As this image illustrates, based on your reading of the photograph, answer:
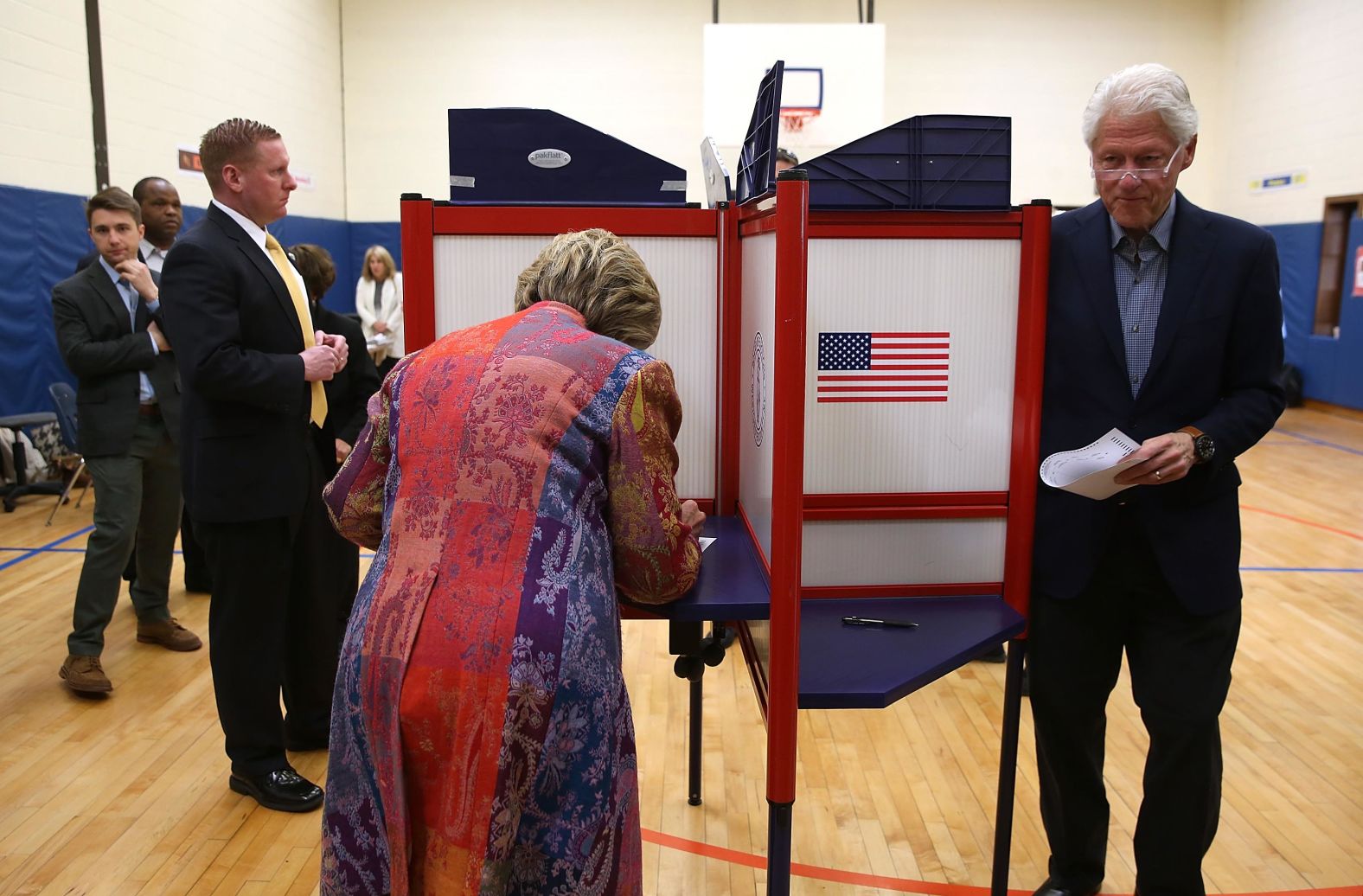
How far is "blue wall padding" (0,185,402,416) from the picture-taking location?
577 centimetres

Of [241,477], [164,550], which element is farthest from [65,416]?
[241,477]

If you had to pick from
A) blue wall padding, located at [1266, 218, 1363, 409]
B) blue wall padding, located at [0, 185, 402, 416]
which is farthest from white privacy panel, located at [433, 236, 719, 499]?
blue wall padding, located at [1266, 218, 1363, 409]

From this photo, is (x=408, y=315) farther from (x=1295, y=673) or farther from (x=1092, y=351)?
(x=1295, y=673)

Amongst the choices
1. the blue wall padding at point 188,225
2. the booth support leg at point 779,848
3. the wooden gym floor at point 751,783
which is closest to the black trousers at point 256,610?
the wooden gym floor at point 751,783

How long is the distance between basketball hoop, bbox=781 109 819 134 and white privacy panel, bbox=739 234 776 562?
7.70m

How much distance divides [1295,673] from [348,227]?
373 inches

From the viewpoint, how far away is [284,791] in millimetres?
2600

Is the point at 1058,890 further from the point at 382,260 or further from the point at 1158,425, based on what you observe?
the point at 382,260

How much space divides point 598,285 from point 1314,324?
1038 cm

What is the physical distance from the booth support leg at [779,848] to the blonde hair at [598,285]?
750mm

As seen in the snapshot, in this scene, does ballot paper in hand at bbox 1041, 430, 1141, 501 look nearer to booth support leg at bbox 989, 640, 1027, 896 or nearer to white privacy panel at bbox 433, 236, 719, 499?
booth support leg at bbox 989, 640, 1027, 896

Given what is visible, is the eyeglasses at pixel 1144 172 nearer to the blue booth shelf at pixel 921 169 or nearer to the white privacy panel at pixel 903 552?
the blue booth shelf at pixel 921 169

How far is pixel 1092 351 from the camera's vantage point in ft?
5.98

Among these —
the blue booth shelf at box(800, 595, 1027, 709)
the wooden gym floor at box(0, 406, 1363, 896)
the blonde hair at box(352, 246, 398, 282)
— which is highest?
the blonde hair at box(352, 246, 398, 282)
